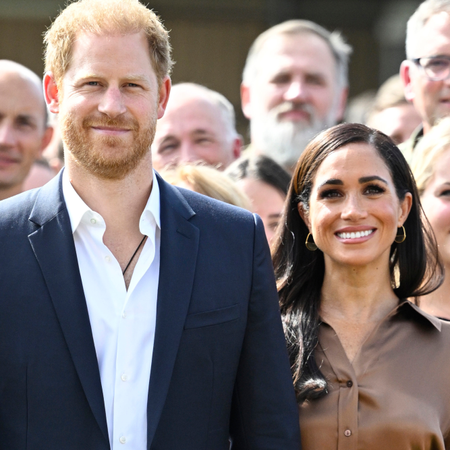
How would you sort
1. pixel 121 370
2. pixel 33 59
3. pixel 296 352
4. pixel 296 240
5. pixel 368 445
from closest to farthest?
1. pixel 121 370
2. pixel 368 445
3. pixel 296 352
4. pixel 296 240
5. pixel 33 59

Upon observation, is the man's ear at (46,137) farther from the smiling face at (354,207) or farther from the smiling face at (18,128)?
the smiling face at (354,207)

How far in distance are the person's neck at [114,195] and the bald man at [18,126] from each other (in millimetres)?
1769

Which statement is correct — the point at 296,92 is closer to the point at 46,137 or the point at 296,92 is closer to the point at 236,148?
the point at 236,148

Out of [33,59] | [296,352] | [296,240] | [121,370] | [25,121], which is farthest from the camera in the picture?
[33,59]

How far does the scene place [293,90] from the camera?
475 cm

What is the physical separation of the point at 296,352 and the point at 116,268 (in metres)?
0.71

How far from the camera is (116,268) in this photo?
7.84 ft

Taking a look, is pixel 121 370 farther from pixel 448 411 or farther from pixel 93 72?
pixel 448 411

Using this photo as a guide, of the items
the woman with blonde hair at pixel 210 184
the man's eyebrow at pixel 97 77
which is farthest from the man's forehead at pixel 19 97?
the man's eyebrow at pixel 97 77

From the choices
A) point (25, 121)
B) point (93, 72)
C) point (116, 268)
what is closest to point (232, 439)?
point (116, 268)

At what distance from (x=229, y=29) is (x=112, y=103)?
10158mm

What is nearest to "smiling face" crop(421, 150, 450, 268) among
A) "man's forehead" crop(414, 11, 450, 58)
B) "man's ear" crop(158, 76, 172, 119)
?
"man's forehead" crop(414, 11, 450, 58)

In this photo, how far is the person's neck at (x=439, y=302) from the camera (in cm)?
330

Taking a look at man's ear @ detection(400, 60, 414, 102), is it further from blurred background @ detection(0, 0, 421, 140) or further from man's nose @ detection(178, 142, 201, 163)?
blurred background @ detection(0, 0, 421, 140)
